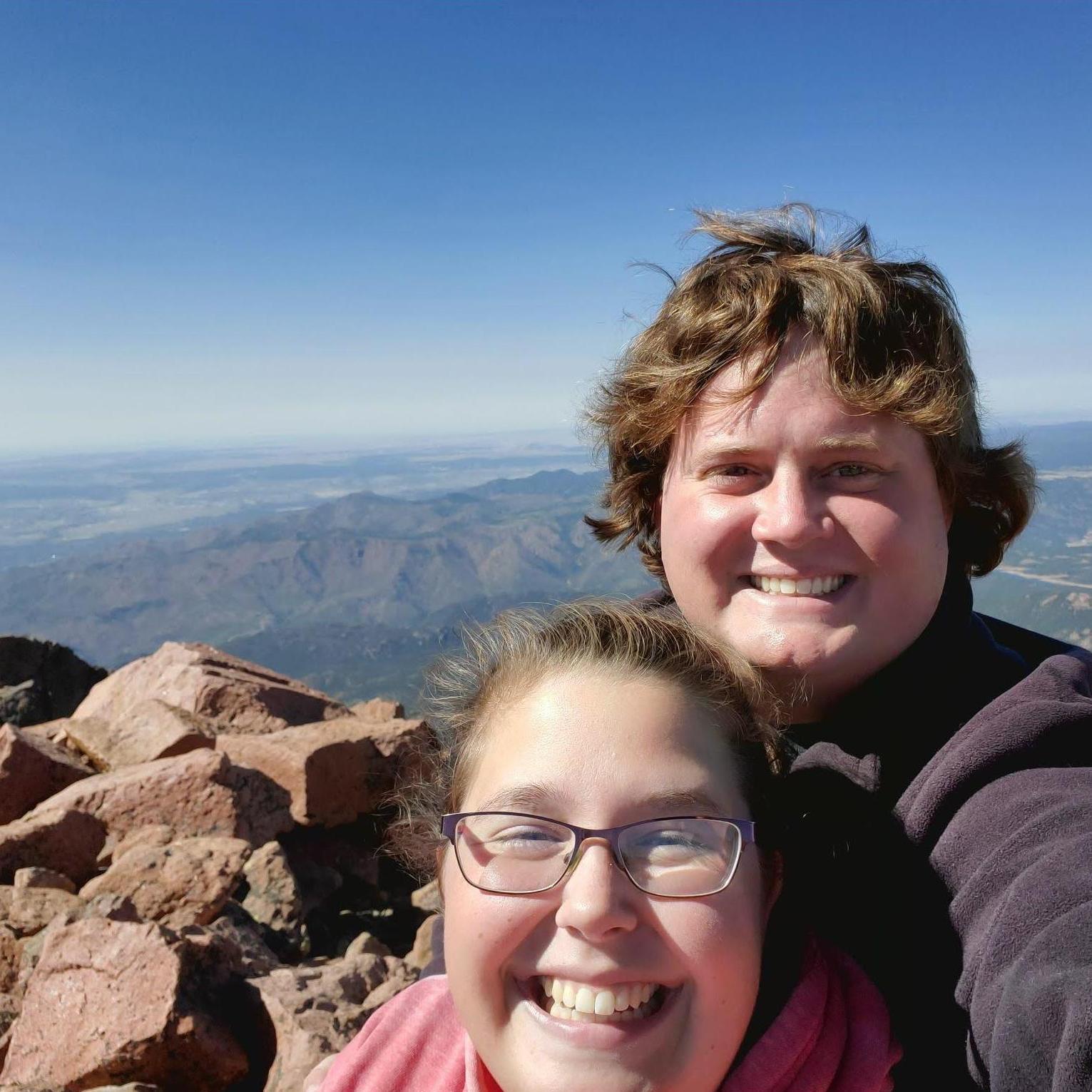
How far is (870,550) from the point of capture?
1.99 m

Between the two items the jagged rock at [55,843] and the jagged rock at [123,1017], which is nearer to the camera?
the jagged rock at [123,1017]

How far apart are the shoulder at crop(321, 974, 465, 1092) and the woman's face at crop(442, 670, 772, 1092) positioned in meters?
0.30

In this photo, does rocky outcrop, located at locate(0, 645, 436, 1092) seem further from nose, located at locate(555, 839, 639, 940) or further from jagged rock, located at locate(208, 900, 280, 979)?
nose, located at locate(555, 839, 639, 940)

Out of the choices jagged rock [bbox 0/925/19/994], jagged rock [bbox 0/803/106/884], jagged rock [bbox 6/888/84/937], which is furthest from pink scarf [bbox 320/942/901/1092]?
jagged rock [bbox 0/803/106/884]

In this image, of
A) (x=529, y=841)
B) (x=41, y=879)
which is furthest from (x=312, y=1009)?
(x=41, y=879)

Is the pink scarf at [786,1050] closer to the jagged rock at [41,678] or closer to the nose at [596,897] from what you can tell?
the nose at [596,897]

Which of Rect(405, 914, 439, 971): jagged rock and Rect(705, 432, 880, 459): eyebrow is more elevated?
Rect(705, 432, 880, 459): eyebrow

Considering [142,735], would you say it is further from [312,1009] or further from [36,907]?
[312,1009]

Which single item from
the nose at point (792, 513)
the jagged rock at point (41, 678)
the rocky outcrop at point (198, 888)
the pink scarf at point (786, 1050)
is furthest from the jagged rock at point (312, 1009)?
the jagged rock at point (41, 678)

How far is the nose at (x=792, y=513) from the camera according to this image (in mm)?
2014

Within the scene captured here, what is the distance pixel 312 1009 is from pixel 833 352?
2.75 m

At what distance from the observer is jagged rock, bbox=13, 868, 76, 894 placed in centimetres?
427

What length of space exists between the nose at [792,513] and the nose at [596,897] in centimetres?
85

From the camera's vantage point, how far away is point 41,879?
4336 mm
